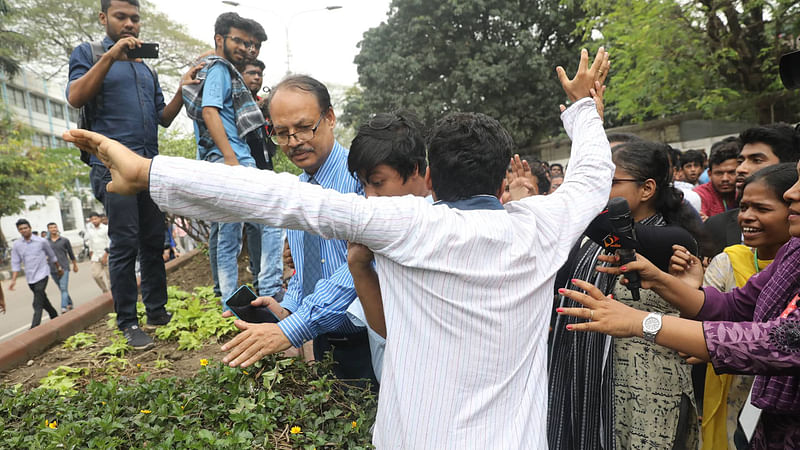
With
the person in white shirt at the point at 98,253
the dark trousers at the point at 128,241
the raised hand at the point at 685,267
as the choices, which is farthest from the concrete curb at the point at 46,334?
the person in white shirt at the point at 98,253

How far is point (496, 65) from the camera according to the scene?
19.2 meters

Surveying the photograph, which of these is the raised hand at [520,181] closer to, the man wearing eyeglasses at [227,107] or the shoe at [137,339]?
the man wearing eyeglasses at [227,107]

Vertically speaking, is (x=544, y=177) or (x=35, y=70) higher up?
(x=35, y=70)

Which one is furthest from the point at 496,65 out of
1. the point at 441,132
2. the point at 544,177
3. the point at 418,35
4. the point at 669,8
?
the point at 441,132

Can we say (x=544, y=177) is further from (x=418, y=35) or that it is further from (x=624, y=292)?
(x=418, y=35)

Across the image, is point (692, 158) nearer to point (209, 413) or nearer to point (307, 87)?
point (307, 87)

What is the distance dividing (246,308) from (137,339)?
192 centimetres

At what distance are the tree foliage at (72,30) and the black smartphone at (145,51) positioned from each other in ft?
62.7

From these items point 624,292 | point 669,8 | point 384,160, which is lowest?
point 624,292

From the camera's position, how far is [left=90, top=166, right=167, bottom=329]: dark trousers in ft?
10.9

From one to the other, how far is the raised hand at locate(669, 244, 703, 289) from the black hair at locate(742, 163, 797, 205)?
518 mm

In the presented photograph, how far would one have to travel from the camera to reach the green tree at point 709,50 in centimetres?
1020

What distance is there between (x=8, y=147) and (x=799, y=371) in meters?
24.9

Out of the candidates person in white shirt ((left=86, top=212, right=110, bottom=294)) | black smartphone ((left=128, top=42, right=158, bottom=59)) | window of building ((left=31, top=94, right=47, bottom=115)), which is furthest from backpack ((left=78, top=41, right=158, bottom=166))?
window of building ((left=31, top=94, right=47, bottom=115))
